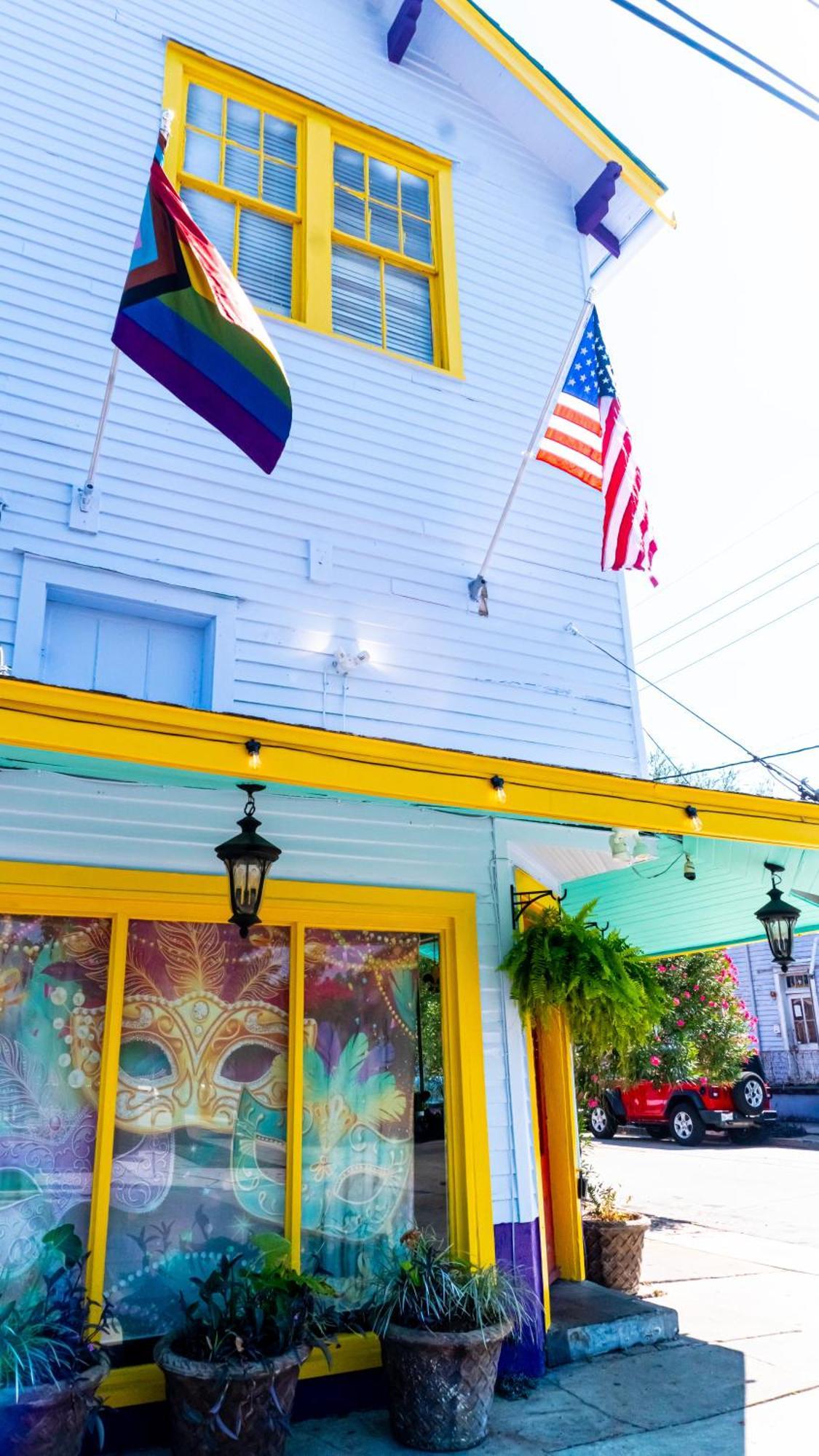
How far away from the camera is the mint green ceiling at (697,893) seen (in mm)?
6445

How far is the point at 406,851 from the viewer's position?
5918 mm

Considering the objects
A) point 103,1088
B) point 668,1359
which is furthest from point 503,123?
point 668,1359

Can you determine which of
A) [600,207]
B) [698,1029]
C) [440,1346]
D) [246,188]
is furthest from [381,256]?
[698,1029]

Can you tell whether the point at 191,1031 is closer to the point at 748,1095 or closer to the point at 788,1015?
the point at 748,1095

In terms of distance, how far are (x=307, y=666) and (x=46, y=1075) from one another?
270cm

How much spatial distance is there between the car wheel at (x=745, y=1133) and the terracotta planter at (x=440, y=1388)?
632 inches

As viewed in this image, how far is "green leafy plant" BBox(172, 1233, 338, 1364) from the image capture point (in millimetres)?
4293

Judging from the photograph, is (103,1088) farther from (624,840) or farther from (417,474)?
(417,474)

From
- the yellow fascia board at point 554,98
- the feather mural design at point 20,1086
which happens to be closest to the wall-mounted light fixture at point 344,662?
the feather mural design at point 20,1086

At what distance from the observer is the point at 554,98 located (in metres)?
8.10

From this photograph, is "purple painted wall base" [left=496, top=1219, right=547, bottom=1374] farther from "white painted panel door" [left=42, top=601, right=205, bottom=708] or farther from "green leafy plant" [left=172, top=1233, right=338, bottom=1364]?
"white painted panel door" [left=42, top=601, right=205, bottom=708]

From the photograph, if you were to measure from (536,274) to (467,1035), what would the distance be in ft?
19.7

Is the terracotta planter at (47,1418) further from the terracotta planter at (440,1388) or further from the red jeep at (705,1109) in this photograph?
the red jeep at (705,1109)

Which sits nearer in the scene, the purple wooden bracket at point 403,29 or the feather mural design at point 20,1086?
the feather mural design at point 20,1086
